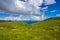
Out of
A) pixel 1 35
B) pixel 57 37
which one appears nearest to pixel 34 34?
pixel 57 37

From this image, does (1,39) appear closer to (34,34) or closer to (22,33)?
(22,33)

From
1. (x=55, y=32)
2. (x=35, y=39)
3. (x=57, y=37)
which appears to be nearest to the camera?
(x=35, y=39)

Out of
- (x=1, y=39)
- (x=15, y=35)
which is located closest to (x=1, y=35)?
(x=1, y=39)

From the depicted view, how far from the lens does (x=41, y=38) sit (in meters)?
23.6

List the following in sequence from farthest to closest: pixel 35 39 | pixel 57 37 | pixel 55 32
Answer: pixel 55 32, pixel 57 37, pixel 35 39

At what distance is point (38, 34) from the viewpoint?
980 inches

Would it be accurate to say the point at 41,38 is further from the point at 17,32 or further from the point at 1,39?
the point at 1,39

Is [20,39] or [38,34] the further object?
[38,34]

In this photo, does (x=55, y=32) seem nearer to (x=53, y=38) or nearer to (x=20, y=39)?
(x=53, y=38)

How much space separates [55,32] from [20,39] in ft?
23.8

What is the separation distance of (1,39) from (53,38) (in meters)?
8.94

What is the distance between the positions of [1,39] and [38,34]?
6.61m

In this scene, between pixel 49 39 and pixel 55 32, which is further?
pixel 55 32

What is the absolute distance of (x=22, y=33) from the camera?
24.8m
